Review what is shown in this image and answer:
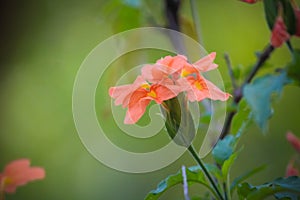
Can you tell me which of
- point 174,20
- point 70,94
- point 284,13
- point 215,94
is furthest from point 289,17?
point 70,94

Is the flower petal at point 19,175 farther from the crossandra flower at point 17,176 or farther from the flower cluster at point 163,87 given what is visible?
the flower cluster at point 163,87

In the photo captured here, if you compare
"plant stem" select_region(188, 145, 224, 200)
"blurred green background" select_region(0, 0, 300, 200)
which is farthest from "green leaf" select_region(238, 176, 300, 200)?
"blurred green background" select_region(0, 0, 300, 200)

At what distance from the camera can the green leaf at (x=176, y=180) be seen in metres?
0.53

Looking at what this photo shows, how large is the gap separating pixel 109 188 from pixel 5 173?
1.18 metres

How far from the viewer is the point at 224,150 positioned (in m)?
0.58

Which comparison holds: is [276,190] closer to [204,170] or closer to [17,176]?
[204,170]

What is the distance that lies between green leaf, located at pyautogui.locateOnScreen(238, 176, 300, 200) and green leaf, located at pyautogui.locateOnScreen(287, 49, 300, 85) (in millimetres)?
110

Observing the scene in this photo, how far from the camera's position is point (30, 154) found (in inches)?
76.0

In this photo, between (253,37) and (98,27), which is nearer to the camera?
(253,37)

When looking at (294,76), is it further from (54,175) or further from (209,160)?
(54,175)

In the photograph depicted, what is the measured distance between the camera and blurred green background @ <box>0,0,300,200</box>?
5.32ft

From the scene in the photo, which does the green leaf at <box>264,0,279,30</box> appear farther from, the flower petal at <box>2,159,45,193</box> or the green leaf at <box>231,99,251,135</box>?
the flower petal at <box>2,159,45,193</box>

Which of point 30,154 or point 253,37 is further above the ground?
point 30,154

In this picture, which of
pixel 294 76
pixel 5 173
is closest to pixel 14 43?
pixel 5 173
